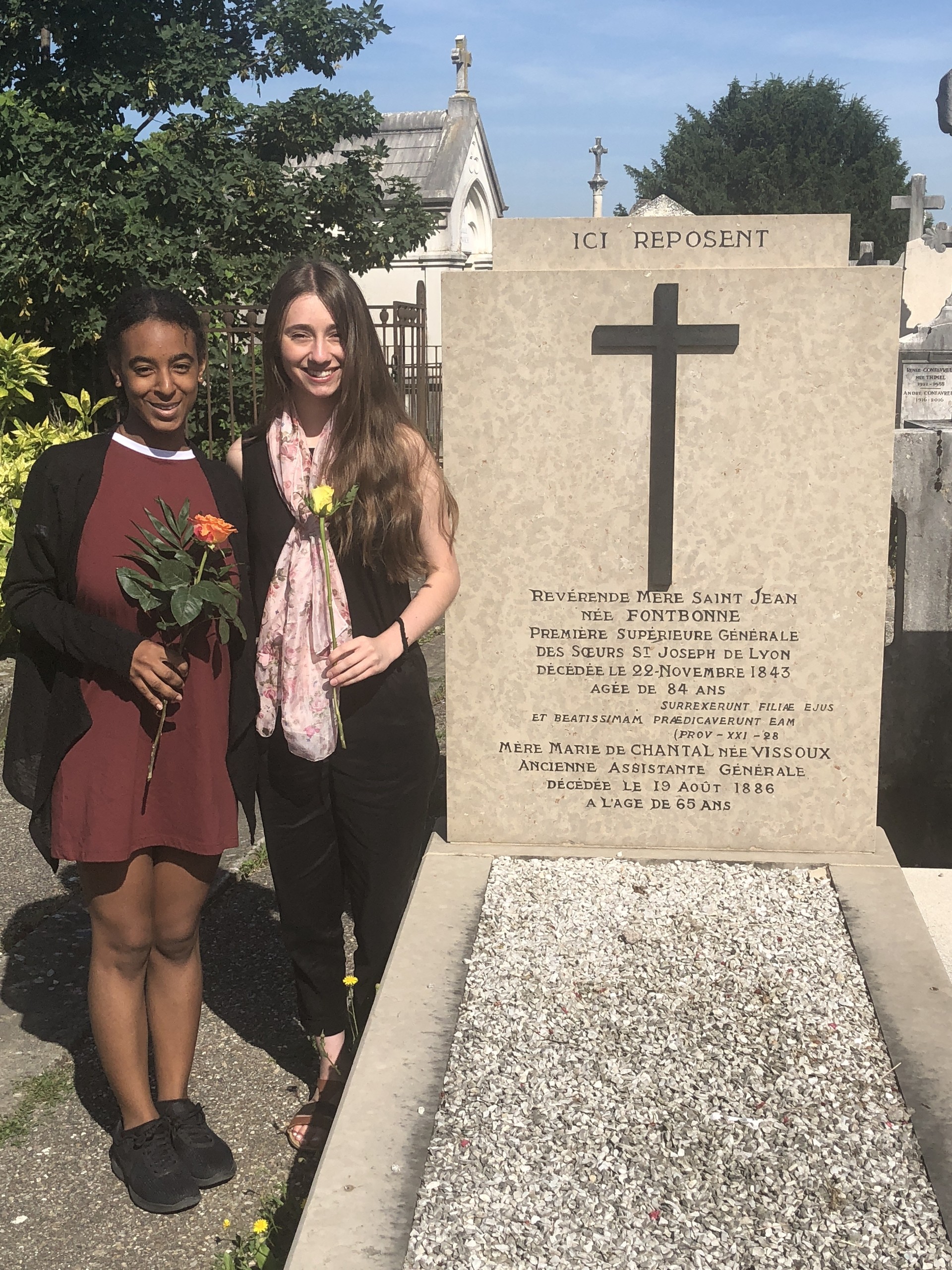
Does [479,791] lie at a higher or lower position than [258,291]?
lower

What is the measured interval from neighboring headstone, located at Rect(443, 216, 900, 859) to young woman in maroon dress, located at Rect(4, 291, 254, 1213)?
101 cm

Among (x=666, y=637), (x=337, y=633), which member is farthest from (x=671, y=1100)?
(x=666, y=637)

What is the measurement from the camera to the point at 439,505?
2.91 meters

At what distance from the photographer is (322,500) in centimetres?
257

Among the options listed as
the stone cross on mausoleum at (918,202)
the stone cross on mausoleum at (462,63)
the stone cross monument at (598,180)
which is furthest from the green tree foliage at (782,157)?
the stone cross on mausoleum at (918,202)

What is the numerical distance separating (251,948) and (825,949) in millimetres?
1898

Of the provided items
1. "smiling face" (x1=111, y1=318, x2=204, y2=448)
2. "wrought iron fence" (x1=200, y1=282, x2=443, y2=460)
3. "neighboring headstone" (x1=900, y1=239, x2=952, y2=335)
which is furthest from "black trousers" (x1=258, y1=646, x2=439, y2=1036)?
"neighboring headstone" (x1=900, y1=239, x2=952, y2=335)

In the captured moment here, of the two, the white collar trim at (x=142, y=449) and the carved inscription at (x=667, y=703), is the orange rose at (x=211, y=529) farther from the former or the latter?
the carved inscription at (x=667, y=703)

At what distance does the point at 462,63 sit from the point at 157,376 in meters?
26.6

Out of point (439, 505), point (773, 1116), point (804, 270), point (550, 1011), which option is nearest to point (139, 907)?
point (550, 1011)

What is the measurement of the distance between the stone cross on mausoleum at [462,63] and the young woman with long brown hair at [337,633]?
1011 inches

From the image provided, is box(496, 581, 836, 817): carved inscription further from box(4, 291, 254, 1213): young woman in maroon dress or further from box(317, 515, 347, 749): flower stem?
box(4, 291, 254, 1213): young woman in maroon dress

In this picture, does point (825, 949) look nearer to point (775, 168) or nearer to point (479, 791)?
point (479, 791)

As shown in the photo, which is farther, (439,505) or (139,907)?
(439,505)
